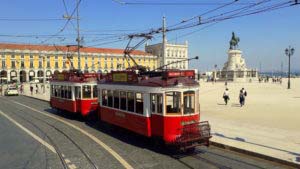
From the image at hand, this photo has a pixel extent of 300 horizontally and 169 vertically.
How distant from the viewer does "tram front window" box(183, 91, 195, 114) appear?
13.4m

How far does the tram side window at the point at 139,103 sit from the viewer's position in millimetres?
14320

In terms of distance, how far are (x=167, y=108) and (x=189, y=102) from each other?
0.93 metres

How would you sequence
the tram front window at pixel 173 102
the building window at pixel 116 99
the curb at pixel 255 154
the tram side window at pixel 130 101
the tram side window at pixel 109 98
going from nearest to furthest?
the curb at pixel 255 154
the tram front window at pixel 173 102
the tram side window at pixel 130 101
the building window at pixel 116 99
the tram side window at pixel 109 98

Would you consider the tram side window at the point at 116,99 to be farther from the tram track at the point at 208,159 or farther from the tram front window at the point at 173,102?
the tram front window at the point at 173,102

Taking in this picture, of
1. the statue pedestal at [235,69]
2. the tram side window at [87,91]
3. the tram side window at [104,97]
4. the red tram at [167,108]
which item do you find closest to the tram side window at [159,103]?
Result: the red tram at [167,108]

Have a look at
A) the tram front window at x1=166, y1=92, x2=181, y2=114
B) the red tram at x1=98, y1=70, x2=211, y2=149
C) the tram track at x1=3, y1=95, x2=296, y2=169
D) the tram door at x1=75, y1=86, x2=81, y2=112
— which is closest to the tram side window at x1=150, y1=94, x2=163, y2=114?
the red tram at x1=98, y1=70, x2=211, y2=149

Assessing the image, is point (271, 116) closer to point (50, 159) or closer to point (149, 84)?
point (149, 84)

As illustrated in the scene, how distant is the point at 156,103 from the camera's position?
1361 cm

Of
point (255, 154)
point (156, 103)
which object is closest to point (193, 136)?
point (156, 103)

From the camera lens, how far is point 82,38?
3594 centimetres

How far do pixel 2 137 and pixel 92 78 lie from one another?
652 cm

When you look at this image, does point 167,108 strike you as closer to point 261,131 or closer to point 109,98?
point 109,98

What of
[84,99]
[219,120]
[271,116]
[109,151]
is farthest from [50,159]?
[271,116]

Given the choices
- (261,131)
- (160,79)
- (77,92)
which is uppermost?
(160,79)
